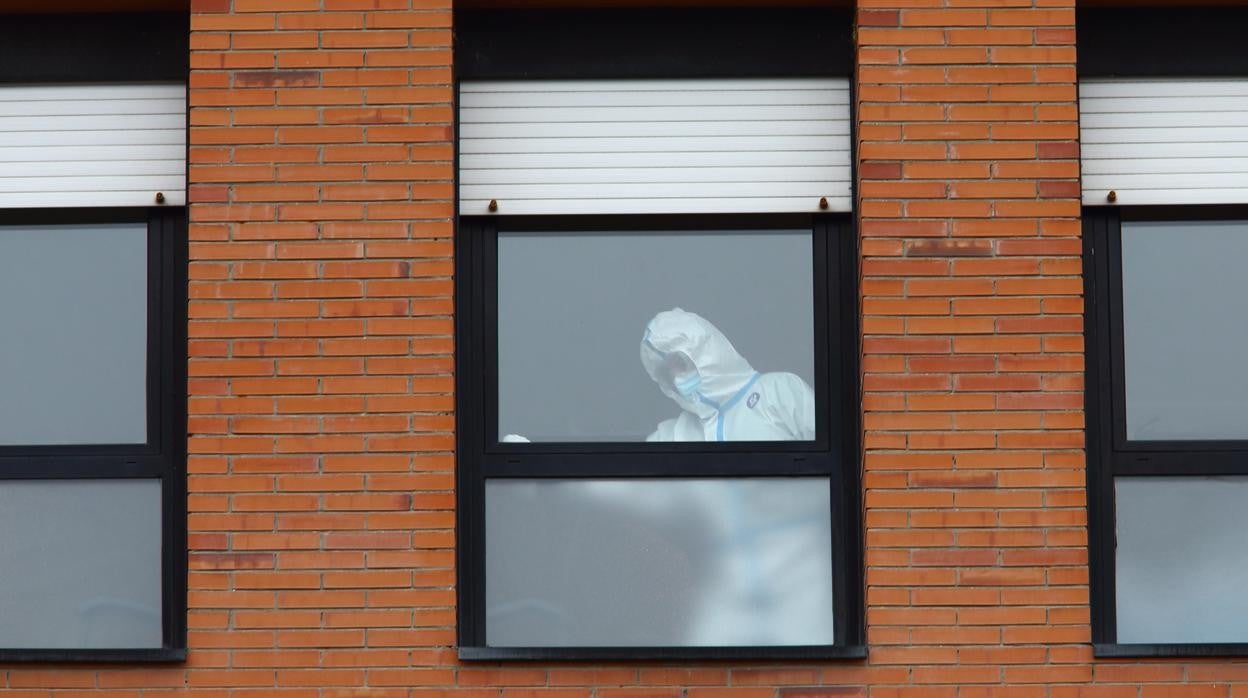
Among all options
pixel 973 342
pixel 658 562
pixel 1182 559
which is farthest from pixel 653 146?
pixel 1182 559

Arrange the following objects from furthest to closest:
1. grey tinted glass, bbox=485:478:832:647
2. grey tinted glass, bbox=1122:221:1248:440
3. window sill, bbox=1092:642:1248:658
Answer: grey tinted glass, bbox=1122:221:1248:440 < grey tinted glass, bbox=485:478:832:647 < window sill, bbox=1092:642:1248:658

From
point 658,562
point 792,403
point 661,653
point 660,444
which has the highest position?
point 792,403

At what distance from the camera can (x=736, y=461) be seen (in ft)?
22.0

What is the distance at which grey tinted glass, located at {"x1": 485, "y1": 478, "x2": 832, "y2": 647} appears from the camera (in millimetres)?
6641

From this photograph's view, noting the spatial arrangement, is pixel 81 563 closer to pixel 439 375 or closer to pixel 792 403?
pixel 439 375

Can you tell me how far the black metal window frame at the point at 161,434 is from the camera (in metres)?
6.72

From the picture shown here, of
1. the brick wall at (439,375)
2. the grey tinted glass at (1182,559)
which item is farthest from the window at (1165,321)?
the brick wall at (439,375)

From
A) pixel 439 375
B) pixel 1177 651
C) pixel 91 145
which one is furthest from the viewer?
pixel 91 145

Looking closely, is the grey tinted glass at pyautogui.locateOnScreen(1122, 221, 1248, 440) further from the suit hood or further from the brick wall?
the suit hood

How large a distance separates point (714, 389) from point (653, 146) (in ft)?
3.01

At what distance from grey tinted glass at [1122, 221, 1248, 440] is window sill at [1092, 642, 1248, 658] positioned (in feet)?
2.55

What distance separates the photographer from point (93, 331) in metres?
6.90

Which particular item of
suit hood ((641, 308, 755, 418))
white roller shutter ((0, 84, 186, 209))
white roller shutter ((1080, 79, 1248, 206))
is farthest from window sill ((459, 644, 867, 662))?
white roller shutter ((0, 84, 186, 209))

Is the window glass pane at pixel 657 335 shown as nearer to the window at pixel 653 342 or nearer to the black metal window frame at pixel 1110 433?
the window at pixel 653 342
